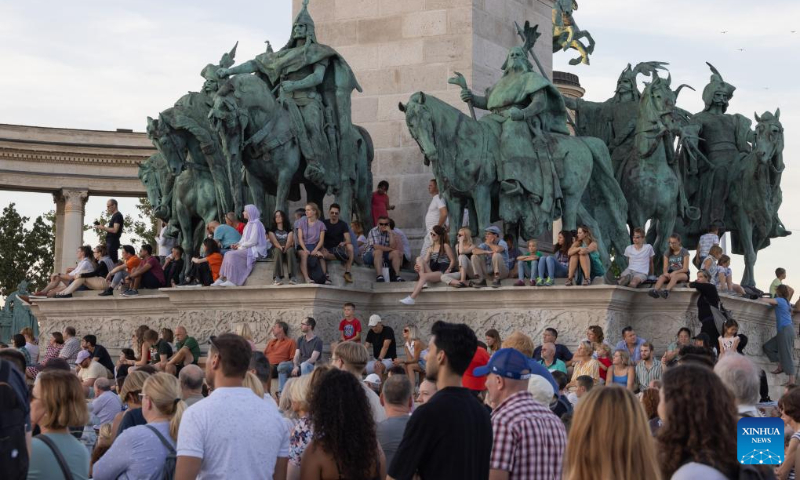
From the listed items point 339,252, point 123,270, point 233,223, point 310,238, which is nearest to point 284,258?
point 310,238

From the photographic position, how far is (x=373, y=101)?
3041cm

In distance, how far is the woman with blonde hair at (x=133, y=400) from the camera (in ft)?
32.6

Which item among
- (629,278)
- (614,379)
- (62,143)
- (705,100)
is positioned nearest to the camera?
(614,379)

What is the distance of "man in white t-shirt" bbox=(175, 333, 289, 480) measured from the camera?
8031 mm

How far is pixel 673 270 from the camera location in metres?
25.6

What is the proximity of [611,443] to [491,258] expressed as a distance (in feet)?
61.5

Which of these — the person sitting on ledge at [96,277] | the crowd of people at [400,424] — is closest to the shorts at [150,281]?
the person sitting on ledge at [96,277]

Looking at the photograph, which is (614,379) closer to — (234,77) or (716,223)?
(234,77)

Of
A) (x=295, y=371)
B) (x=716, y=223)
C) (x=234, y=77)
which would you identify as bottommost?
(x=295, y=371)

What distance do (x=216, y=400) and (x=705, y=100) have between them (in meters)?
25.1

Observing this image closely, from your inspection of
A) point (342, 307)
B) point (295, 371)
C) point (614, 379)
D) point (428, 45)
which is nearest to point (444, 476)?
point (614, 379)

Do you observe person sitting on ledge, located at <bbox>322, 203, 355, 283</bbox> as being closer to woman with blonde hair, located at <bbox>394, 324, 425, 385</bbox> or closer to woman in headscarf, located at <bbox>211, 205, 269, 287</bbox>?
woman in headscarf, located at <bbox>211, 205, 269, 287</bbox>

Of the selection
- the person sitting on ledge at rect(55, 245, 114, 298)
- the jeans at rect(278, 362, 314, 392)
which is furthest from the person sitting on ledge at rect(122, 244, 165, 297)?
the jeans at rect(278, 362, 314, 392)

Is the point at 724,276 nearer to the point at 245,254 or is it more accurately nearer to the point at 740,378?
the point at 245,254
